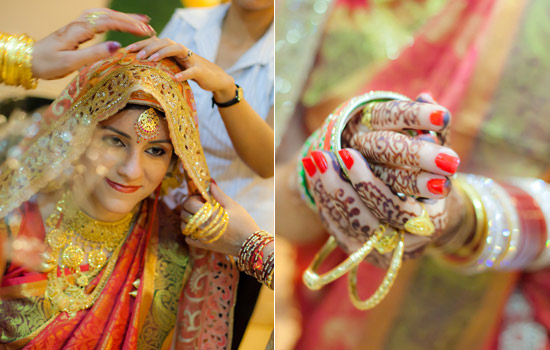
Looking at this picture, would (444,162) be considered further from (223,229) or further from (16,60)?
(16,60)

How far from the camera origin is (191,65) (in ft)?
1.18

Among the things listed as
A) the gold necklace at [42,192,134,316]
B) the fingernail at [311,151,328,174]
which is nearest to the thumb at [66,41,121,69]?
the gold necklace at [42,192,134,316]

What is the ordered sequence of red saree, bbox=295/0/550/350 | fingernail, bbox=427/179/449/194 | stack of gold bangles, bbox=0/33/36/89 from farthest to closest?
red saree, bbox=295/0/550/350 < fingernail, bbox=427/179/449/194 < stack of gold bangles, bbox=0/33/36/89

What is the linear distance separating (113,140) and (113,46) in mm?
74

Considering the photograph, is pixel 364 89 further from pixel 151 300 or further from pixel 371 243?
pixel 151 300

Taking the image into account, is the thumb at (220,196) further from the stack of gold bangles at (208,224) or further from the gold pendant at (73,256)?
the gold pendant at (73,256)

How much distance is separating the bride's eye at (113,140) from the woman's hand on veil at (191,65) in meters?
0.07

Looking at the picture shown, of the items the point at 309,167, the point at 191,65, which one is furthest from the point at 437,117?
the point at 191,65

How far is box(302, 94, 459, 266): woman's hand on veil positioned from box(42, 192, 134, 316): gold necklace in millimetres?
217

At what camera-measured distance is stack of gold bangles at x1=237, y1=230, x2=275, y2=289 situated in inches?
15.2

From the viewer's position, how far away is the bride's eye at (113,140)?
331 mm

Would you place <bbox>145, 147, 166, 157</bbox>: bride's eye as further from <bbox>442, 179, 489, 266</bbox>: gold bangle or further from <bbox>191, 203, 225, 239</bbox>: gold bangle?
<bbox>442, 179, 489, 266</bbox>: gold bangle

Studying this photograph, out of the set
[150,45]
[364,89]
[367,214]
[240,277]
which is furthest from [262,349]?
[364,89]

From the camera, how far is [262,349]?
1.33 feet
